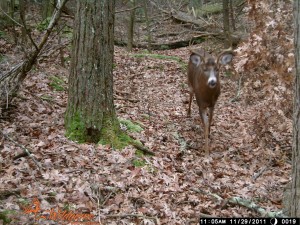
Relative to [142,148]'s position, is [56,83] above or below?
above

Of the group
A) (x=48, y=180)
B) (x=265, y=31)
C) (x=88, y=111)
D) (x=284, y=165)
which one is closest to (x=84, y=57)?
(x=88, y=111)

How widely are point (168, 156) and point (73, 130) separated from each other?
1.74m

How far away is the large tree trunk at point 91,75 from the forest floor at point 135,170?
0.31 metres

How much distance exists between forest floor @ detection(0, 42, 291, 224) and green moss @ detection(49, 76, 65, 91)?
0.08m

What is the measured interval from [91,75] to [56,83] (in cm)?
375

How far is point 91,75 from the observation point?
6.47 meters

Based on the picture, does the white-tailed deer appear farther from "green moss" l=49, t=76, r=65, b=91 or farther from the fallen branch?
"green moss" l=49, t=76, r=65, b=91

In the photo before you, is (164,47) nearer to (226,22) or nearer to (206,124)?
(226,22)

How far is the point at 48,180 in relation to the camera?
5.19m

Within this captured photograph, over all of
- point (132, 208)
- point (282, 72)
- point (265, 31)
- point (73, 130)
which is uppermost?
point (265, 31)

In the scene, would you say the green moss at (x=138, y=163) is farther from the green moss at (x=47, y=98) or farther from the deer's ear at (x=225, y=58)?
the deer's ear at (x=225, y=58)

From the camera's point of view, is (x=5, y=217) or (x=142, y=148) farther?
(x=142, y=148)

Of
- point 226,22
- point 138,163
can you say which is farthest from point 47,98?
point 226,22

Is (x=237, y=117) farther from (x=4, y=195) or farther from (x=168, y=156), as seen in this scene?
(x=4, y=195)
